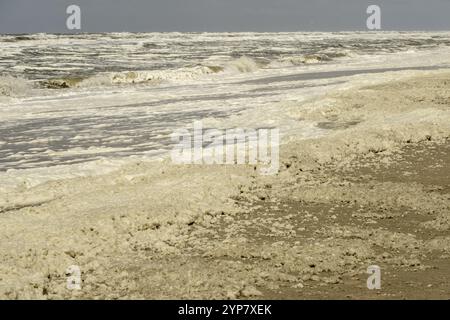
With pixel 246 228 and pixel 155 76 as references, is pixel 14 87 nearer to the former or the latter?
pixel 155 76

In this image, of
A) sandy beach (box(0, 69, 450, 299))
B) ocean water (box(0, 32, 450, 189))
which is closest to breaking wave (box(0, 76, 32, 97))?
ocean water (box(0, 32, 450, 189))

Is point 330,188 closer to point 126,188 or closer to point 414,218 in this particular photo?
point 414,218

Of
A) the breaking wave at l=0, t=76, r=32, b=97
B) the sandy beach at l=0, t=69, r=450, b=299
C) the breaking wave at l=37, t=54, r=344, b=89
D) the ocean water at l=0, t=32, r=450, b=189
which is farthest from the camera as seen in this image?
the breaking wave at l=37, t=54, r=344, b=89

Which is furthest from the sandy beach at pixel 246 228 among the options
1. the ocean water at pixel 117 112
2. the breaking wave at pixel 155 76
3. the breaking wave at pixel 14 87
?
the breaking wave at pixel 155 76

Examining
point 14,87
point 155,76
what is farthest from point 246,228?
point 155,76

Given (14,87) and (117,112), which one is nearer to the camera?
(117,112)

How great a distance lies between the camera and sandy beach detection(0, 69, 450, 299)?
16.1 feet

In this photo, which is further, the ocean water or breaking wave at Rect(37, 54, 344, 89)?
breaking wave at Rect(37, 54, 344, 89)

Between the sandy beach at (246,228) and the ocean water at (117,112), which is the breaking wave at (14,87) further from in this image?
the sandy beach at (246,228)

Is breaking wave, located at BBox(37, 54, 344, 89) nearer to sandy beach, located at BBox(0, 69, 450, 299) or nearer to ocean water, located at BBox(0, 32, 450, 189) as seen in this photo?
ocean water, located at BBox(0, 32, 450, 189)

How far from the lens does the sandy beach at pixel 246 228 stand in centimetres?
490

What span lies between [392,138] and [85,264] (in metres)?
6.97

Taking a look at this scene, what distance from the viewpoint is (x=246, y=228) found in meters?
6.44
